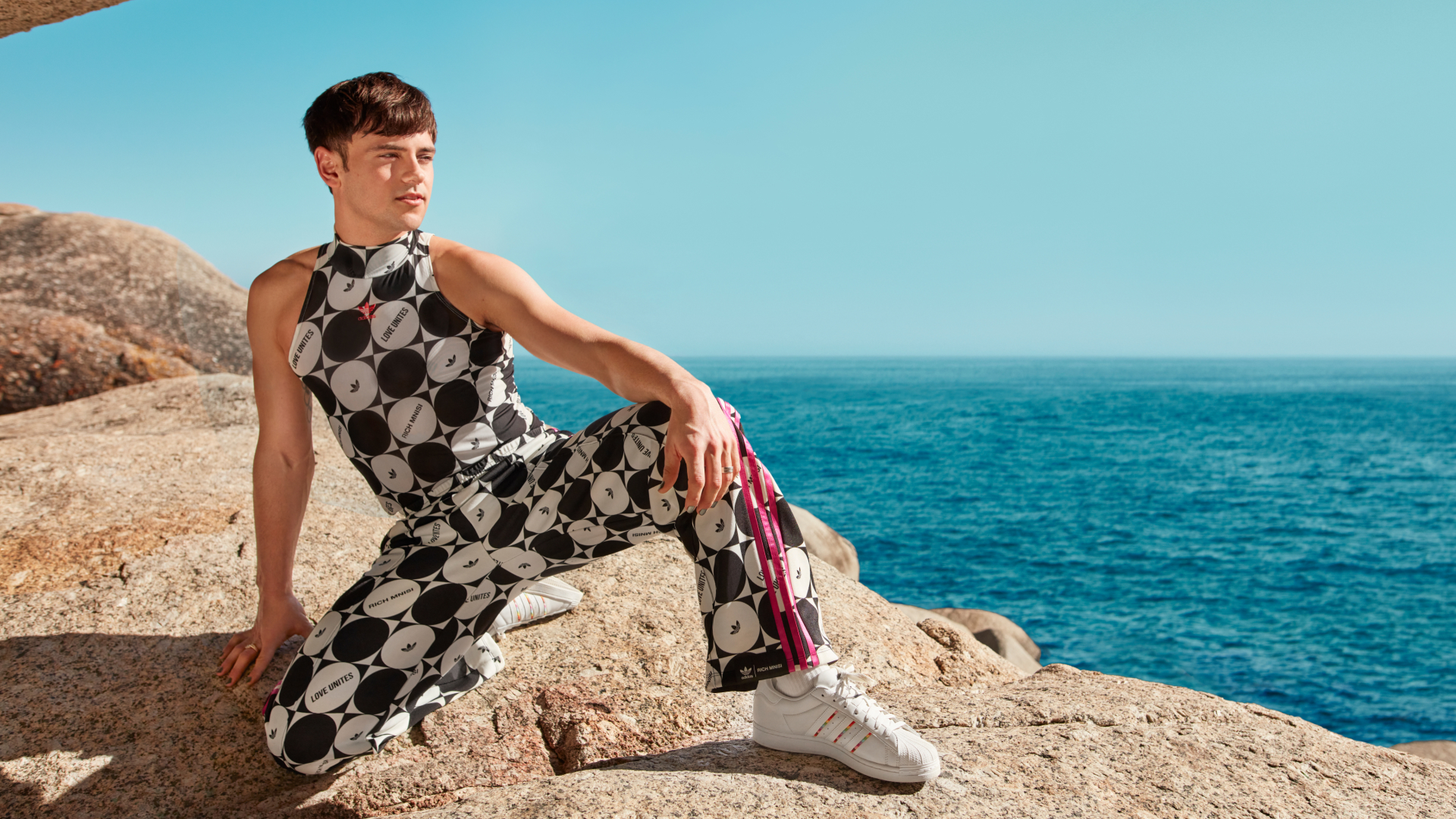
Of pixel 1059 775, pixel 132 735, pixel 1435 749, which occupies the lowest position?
pixel 1435 749

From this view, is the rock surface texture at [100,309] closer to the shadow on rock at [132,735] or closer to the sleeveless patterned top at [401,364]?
the shadow on rock at [132,735]

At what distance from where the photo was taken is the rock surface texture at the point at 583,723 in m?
2.36

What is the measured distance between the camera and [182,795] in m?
2.73

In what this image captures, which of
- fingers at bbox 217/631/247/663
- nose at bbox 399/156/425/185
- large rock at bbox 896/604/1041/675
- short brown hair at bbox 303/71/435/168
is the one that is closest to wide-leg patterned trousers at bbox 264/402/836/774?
fingers at bbox 217/631/247/663

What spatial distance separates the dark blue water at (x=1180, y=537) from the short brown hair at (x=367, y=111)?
44.5 feet

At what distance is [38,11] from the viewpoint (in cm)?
309

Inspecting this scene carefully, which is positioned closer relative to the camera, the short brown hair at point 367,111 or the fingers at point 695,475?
the fingers at point 695,475

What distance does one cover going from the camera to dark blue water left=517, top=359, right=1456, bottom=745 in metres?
14.6

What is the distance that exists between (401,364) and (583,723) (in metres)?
1.28

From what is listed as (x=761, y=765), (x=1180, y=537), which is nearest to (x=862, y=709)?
(x=761, y=765)

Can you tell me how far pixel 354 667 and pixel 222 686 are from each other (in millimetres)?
906

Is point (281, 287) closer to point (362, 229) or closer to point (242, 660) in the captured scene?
point (362, 229)

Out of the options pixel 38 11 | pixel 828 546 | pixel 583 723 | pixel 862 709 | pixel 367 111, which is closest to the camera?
pixel 862 709

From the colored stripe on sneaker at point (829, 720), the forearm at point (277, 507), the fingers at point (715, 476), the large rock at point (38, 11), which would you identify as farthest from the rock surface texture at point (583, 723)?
the large rock at point (38, 11)
